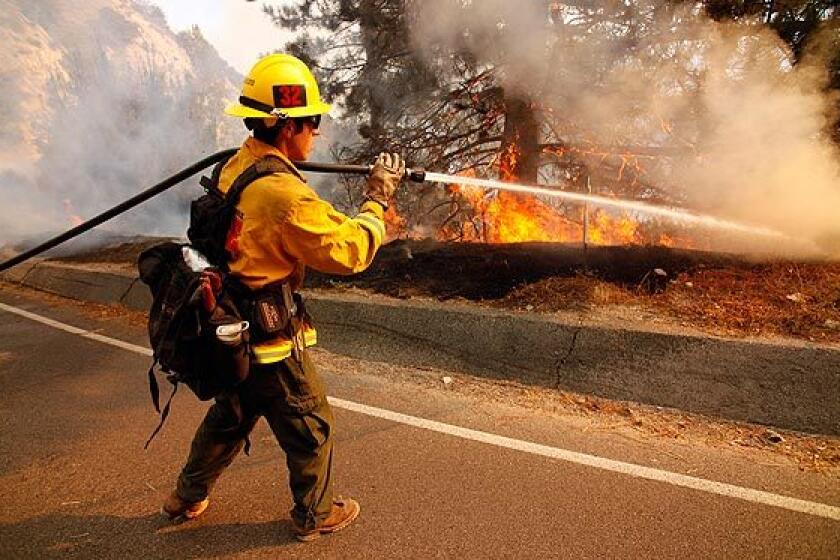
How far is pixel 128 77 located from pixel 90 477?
150 feet

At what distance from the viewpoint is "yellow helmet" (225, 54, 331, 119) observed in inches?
95.4

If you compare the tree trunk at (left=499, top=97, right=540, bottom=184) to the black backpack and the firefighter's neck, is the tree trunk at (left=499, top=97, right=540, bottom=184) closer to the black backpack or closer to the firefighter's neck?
the firefighter's neck

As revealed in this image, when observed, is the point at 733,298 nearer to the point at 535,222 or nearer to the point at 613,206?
the point at 613,206

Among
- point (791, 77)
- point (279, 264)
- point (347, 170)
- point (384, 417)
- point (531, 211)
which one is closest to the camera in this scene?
point (279, 264)

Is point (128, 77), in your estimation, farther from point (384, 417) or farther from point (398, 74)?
point (384, 417)

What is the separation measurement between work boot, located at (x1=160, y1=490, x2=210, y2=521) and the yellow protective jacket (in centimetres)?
97

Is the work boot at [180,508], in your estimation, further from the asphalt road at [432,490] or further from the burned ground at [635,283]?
the burned ground at [635,283]

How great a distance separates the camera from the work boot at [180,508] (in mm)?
2717

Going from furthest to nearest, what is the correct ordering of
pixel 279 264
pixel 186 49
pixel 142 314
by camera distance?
pixel 186 49, pixel 142 314, pixel 279 264

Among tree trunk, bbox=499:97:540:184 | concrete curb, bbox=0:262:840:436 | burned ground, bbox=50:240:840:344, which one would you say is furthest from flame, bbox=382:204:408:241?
concrete curb, bbox=0:262:840:436

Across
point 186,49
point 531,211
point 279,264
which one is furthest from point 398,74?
point 186,49

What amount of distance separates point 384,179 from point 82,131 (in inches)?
1562

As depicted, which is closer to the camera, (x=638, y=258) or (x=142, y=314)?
(x=638, y=258)

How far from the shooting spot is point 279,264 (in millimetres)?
2373
